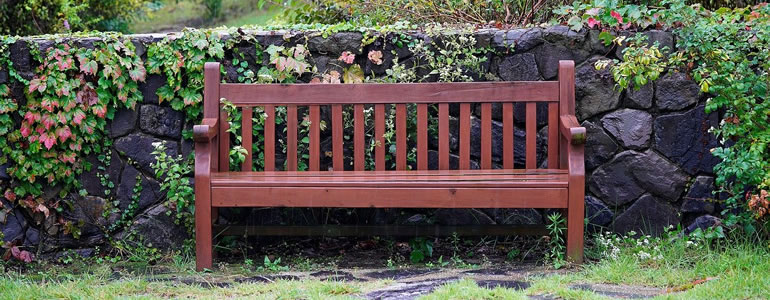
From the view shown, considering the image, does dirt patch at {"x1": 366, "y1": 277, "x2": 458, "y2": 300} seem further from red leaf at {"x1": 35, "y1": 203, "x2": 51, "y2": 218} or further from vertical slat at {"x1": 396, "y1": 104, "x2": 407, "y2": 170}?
red leaf at {"x1": 35, "y1": 203, "x2": 51, "y2": 218}

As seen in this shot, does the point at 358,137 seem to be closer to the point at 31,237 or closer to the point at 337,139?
the point at 337,139

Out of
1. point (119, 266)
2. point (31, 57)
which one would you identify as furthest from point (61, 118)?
point (119, 266)

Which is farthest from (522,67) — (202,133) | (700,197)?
(202,133)

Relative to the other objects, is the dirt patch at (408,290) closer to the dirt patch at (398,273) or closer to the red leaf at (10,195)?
the dirt patch at (398,273)

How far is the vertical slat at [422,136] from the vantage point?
4.29 meters

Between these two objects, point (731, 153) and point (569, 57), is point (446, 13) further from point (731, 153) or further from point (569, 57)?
point (731, 153)

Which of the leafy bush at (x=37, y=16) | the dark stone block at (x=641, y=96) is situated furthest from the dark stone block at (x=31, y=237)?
the dark stone block at (x=641, y=96)

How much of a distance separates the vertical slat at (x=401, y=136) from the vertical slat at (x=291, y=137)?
0.54 meters

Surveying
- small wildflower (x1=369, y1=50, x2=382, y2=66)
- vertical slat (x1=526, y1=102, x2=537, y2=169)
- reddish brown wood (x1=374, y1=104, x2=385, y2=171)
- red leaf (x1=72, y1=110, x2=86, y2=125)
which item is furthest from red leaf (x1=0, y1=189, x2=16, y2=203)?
vertical slat (x1=526, y1=102, x2=537, y2=169)

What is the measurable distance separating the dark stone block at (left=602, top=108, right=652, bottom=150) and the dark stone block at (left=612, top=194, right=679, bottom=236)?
294mm

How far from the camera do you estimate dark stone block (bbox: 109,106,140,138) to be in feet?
14.8

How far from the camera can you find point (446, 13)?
5195 mm

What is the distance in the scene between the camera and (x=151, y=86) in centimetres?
450

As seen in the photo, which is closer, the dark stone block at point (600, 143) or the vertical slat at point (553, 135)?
the vertical slat at point (553, 135)
